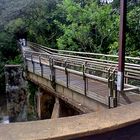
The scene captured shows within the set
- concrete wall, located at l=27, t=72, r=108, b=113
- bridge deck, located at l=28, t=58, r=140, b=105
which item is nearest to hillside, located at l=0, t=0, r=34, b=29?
concrete wall, located at l=27, t=72, r=108, b=113

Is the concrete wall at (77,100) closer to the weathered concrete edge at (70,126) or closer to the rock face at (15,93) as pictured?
the weathered concrete edge at (70,126)

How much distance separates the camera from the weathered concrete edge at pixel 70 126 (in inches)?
73.2

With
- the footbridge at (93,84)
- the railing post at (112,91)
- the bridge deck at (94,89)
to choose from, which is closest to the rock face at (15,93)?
the footbridge at (93,84)

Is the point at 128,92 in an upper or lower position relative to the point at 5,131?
lower

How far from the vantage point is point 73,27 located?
2114 centimetres

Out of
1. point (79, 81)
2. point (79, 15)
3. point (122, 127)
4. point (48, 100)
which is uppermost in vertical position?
point (79, 15)

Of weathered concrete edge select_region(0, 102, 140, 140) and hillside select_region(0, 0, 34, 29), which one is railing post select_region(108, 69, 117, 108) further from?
hillside select_region(0, 0, 34, 29)

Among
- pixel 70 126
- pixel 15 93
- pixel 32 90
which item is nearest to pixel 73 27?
pixel 32 90

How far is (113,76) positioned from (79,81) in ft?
10.8

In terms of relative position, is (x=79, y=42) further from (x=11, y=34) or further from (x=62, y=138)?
(x=62, y=138)

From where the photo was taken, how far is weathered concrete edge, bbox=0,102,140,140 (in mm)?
1860

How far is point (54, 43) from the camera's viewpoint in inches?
1145

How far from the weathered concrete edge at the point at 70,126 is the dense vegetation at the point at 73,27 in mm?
13012

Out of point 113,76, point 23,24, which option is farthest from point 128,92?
point 23,24
